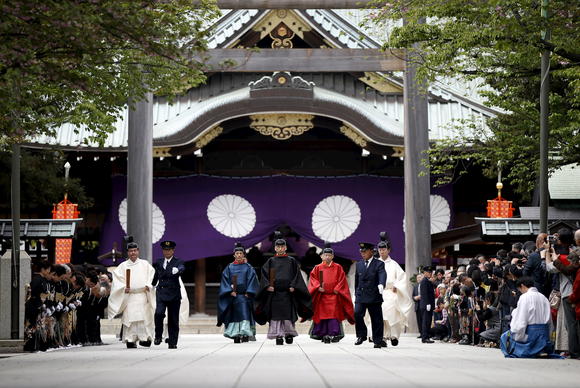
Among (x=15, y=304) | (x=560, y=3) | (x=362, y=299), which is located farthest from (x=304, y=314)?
(x=560, y=3)

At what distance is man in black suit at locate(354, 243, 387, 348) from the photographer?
15.2m

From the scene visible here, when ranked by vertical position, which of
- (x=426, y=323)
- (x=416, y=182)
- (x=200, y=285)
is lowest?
(x=426, y=323)

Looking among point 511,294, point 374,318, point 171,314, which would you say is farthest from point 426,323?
point 171,314

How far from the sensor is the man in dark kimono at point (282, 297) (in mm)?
16250

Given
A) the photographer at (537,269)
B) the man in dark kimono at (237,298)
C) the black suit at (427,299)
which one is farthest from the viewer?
the black suit at (427,299)

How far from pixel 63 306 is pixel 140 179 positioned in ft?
17.0

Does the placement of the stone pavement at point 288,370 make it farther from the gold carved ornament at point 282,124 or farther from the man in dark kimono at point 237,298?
the gold carved ornament at point 282,124

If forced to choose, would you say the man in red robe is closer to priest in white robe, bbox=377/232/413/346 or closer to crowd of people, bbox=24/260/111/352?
priest in white robe, bbox=377/232/413/346

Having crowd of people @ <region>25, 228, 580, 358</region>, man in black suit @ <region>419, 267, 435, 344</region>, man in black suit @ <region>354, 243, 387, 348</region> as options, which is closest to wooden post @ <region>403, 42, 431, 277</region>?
man in black suit @ <region>419, 267, 435, 344</region>

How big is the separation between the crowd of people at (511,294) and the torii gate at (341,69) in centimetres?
194

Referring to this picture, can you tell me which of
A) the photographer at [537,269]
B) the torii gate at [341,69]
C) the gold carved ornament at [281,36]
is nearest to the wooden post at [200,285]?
the torii gate at [341,69]

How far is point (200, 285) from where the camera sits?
26.9 meters

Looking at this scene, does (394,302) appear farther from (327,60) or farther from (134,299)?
(327,60)

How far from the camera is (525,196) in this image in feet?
80.4
